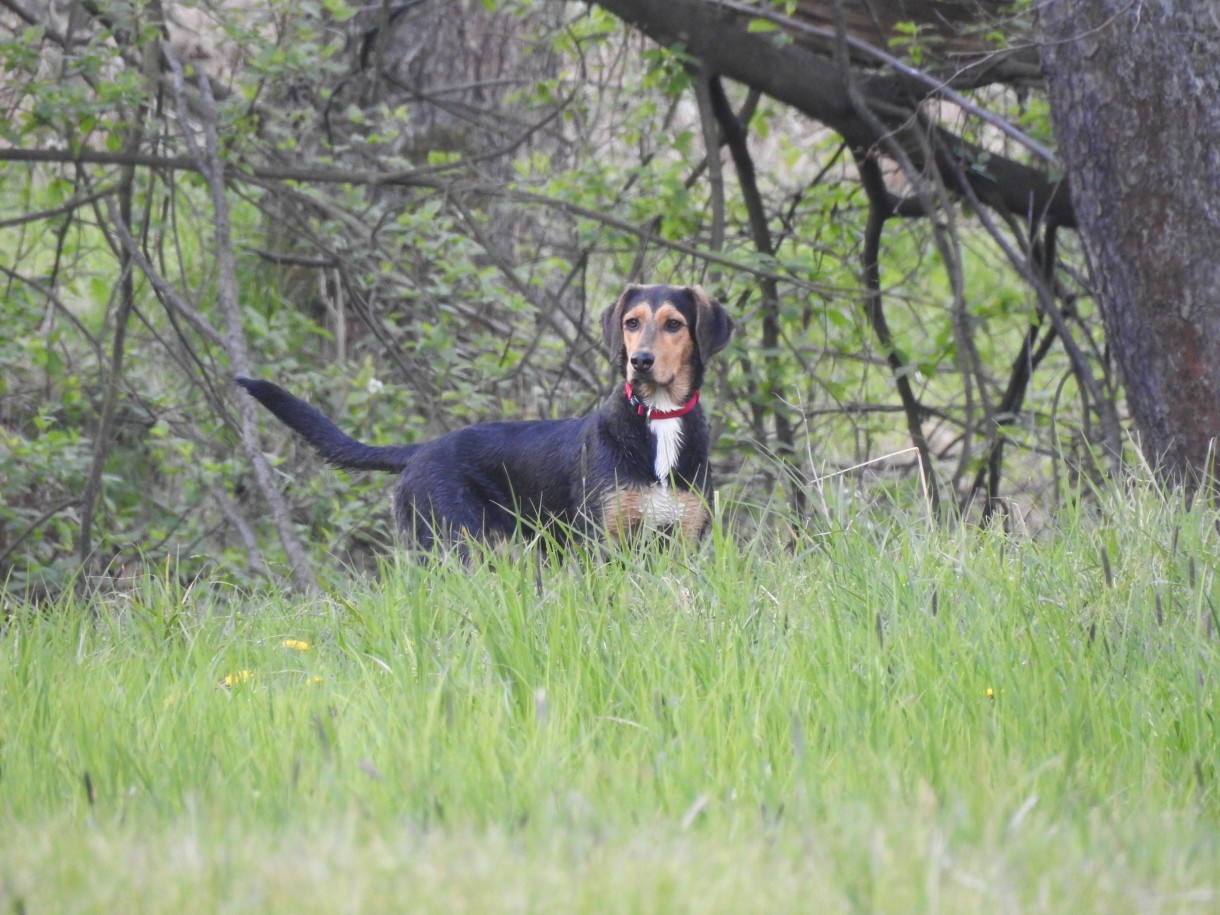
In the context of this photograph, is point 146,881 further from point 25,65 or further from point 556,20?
point 556,20

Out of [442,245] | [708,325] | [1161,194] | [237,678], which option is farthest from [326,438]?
[1161,194]

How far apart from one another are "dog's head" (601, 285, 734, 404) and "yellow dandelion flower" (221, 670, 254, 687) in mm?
2124

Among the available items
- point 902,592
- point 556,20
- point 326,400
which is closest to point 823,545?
point 902,592

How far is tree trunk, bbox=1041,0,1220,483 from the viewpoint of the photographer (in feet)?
16.2

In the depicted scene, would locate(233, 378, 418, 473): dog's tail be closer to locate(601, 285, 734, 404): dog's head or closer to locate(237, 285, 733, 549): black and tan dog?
locate(237, 285, 733, 549): black and tan dog

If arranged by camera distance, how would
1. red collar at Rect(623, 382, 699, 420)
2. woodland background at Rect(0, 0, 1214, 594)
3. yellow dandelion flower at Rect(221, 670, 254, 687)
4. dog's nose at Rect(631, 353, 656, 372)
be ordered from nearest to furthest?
yellow dandelion flower at Rect(221, 670, 254, 687) < dog's nose at Rect(631, 353, 656, 372) < red collar at Rect(623, 382, 699, 420) < woodland background at Rect(0, 0, 1214, 594)

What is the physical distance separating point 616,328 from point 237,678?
252 cm

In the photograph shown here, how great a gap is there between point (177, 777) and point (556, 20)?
6.29 m

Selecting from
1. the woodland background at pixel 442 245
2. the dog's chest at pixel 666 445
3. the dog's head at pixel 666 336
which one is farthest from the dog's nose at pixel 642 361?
the woodland background at pixel 442 245

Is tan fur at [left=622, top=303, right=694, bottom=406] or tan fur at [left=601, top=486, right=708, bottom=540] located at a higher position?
tan fur at [left=622, top=303, right=694, bottom=406]

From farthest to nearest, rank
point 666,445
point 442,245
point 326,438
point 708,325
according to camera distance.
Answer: point 442,245 < point 326,438 < point 708,325 < point 666,445

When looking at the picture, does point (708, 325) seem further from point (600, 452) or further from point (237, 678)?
point (237, 678)

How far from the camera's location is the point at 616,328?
18.0 ft

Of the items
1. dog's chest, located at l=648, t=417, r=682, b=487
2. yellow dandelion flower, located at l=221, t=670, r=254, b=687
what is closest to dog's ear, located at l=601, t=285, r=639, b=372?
dog's chest, located at l=648, t=417, r=682, b=487
